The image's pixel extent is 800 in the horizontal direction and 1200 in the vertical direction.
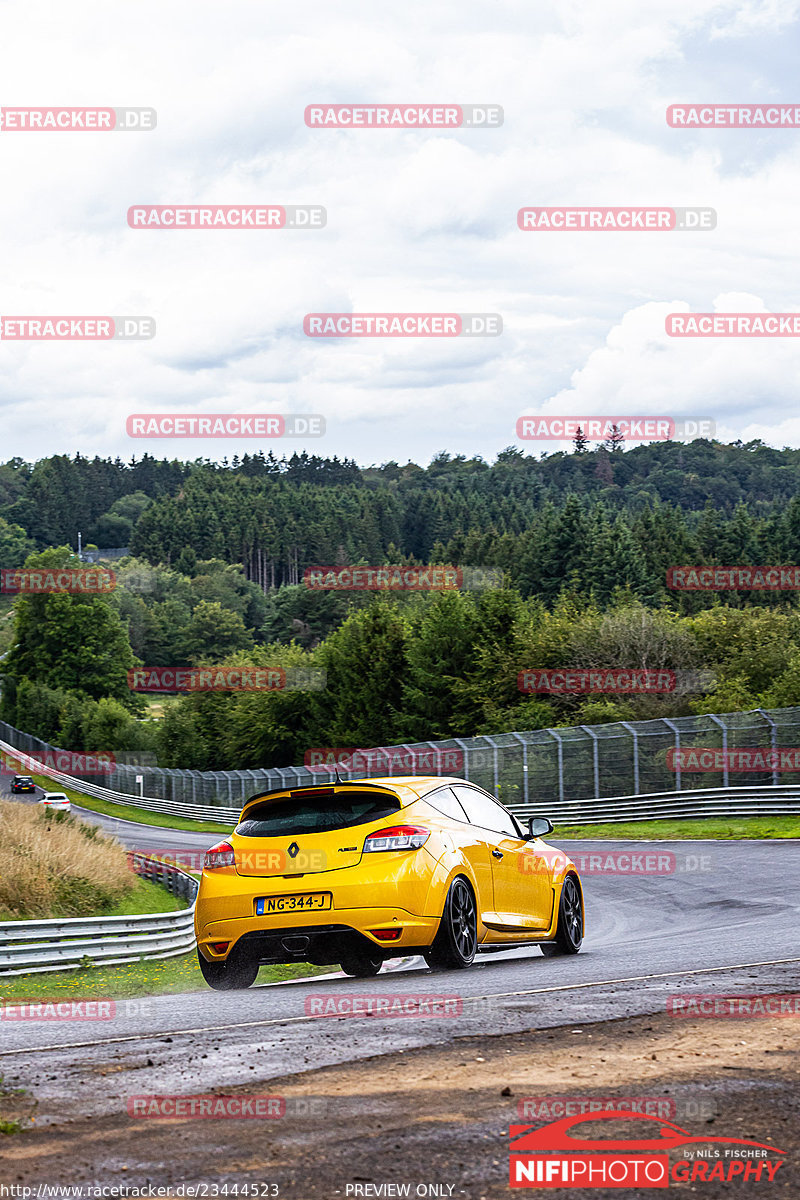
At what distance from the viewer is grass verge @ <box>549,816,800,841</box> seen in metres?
27.6

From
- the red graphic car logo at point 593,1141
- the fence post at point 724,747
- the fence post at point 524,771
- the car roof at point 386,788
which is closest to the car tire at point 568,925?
the car roof at point 386,788

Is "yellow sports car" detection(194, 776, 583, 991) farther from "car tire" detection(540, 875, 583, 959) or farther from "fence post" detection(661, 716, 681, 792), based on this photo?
"fence post" detection(661, 716, 681, 792)

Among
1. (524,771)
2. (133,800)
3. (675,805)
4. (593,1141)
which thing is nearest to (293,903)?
(593,1141)

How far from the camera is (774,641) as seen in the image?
172 feet

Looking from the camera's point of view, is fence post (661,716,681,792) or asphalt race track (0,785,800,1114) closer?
asphalt race track (0,785,800,1114)

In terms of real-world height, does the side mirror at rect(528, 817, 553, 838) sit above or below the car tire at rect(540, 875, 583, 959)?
above

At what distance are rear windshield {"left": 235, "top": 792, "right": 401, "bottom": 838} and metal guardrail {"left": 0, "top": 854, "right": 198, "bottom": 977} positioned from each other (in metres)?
4.90

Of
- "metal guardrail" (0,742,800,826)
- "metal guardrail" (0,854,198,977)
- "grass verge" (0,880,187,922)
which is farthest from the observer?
"metal guardrail" (0,742,800,826)

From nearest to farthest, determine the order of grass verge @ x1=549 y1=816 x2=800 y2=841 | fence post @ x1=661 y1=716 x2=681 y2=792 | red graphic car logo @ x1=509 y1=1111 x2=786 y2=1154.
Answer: red graphic car logo @ x1=509 y1=1111 x2=786 y2=1154 < grass verge @ x1=549 y1=816 x2=800 y2=841 < fence post @ x1=661 y1=716 x2=681 y2=792

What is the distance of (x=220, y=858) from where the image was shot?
10.0m

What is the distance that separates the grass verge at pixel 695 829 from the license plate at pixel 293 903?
61.0 feet

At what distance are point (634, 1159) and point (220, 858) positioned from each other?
19.6ft

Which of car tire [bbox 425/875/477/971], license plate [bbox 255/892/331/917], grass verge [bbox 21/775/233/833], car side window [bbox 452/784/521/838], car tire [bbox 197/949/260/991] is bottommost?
grass verge [bbox 21/775/233/833]

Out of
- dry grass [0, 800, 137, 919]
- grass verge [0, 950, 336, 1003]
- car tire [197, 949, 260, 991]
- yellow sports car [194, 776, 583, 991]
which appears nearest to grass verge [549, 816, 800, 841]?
dry grass [0, 800, 137, 919]
